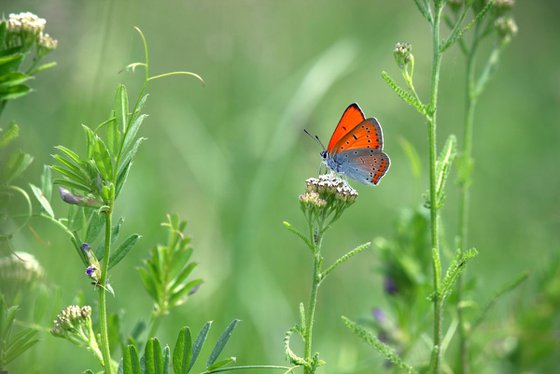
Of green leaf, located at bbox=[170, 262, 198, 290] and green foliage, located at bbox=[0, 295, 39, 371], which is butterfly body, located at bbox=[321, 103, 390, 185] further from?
green foliage, located at bbox=[0, 295, 39, 371]

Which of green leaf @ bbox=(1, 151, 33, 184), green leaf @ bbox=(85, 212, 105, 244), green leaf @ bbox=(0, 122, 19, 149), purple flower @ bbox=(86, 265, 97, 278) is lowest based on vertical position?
purple flower @ bbox=(86, 265, 97, 278)

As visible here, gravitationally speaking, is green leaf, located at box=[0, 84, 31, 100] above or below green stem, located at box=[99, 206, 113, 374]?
above

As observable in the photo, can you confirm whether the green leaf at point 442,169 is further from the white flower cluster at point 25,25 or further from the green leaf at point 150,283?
the white flower cluster at point 25,25

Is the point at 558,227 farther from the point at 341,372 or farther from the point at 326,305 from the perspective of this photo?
the point at 341,372

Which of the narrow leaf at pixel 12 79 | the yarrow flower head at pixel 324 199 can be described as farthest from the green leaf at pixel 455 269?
the narrow leaf at pixel 12 79

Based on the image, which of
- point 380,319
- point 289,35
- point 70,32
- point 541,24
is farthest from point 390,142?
point 380,319

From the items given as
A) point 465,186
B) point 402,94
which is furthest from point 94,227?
point 465,186

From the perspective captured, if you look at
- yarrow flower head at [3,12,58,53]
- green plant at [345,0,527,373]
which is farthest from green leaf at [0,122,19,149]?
green plant at [345,0,527,373]
